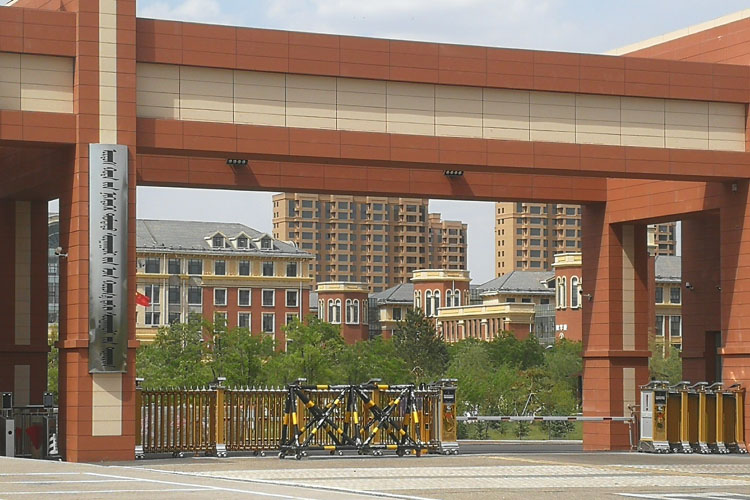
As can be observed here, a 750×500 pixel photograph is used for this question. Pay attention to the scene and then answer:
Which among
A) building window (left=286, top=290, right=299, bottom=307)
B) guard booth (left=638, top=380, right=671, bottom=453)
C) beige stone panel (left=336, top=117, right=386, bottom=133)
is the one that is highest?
beige stone panel (left=336, top=117, right=386, bottom=133)

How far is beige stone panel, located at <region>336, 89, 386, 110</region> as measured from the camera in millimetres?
31266

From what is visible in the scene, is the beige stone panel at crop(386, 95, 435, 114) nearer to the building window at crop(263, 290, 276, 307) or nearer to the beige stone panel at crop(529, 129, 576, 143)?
the beige stone panel at crop(529, 129, 576, 143)

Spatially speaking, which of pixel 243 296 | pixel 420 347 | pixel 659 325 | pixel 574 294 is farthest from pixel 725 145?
pixel 659 325

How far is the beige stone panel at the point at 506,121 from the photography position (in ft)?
107

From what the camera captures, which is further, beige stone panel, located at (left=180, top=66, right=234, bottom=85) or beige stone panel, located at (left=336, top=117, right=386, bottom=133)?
beige stone panel, located at (left=336, top=117, right=386, bottom=133)

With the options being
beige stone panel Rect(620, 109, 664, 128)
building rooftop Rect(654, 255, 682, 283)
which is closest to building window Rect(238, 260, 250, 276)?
building rooftop Rect(654, 255, 682, 283)

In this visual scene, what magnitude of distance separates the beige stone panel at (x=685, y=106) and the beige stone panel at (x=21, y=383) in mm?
16645

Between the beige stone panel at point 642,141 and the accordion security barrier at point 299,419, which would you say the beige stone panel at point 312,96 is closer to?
the accordion security barrier at point 299,419

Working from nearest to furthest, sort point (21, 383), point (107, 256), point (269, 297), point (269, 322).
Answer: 1. point (107, 256)
2. point (21, 383)
3. point (269, 297)
4. point (269, 322)

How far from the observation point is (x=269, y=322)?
6821 inches

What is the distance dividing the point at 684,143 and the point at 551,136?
3433mm

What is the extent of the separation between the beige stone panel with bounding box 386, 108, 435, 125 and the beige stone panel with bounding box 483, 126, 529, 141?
1.33m

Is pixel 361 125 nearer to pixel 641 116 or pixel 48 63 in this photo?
pixel 48 63

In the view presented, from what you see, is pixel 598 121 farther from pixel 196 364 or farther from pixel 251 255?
pixel 251 255
